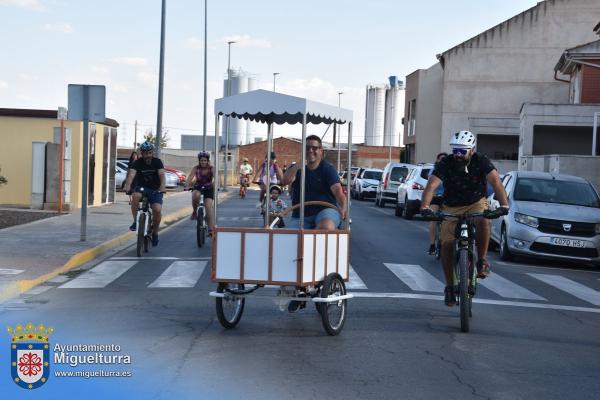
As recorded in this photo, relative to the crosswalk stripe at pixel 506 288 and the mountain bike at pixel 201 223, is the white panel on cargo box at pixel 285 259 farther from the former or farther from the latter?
the mountain bike at pixel 201 223

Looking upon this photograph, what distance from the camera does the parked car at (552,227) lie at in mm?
16234

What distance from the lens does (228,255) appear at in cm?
858

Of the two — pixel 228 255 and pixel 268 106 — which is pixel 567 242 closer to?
pixel 268 106

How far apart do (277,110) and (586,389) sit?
Result: 377 centimetres

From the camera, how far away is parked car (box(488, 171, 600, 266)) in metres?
16.2

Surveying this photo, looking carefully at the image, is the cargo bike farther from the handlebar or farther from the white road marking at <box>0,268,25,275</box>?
the white road marking at <box>0,268,25,275</box>

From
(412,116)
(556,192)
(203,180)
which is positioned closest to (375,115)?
(412,116)

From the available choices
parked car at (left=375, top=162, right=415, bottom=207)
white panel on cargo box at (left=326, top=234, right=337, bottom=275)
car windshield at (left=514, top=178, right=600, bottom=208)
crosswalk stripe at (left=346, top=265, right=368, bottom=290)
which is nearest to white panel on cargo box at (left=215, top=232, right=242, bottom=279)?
white panel on cargo box at (left=326, top=234, right=337, bottom=275)

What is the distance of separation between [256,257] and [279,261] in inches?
8.8

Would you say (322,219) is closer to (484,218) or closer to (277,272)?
(277,272)

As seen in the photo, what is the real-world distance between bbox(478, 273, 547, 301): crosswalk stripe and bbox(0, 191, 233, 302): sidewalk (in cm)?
595

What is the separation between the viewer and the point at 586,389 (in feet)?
22.4

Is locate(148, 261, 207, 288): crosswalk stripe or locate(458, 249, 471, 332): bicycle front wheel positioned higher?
locate(458, 249, 471, 332): bicycle front wheel

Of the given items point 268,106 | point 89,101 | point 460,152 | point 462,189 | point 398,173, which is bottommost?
point 398,173
